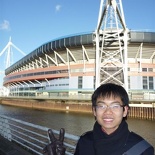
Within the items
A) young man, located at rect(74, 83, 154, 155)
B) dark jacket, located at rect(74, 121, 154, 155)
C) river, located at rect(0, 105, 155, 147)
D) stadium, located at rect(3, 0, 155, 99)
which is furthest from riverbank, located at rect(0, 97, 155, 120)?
dark jacket, located at rect(74, 121, 154, 155)

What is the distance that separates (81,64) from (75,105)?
932 cm

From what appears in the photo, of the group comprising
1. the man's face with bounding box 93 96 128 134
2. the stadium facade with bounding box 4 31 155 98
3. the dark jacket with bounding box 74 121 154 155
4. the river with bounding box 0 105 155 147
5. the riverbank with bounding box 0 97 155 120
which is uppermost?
the stadium facade with bounding box 4 31 155 98

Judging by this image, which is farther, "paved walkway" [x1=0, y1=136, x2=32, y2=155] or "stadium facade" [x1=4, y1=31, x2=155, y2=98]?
"stadium facade" [x1=4, y1=31, x2=155, y2=98]

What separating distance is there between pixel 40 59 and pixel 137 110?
29339mm

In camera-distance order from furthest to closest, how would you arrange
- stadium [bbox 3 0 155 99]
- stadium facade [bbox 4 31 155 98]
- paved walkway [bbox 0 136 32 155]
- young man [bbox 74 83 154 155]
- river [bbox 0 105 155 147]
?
stadium facade [bbox 4 31 155 98] → stadium [bbox 3 0 155 99] → river [bbox 0 105 155 147] → paved walkway [bbox 0 136 32 155] → young man [bbox 74 83 154 155]

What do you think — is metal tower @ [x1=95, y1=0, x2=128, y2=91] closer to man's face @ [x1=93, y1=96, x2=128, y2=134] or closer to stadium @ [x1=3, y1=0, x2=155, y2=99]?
stadium @ [x1=3, y1=0, x2=155, y2=99]

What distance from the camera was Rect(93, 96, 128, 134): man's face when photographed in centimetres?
198

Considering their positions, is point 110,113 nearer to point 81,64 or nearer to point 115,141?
point 115,141

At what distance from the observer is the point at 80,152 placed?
2062 millimetres

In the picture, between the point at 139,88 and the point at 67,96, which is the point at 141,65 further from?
the point at 67,96

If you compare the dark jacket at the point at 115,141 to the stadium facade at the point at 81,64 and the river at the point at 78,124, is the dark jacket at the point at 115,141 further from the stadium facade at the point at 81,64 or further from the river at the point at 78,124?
the stadium facade at the point at 81,64

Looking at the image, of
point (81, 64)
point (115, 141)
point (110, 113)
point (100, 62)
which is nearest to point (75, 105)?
point (100, 62)

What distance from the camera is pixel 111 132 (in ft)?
6.49

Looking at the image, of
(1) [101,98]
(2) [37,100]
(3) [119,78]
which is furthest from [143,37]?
(1) [101,98]
